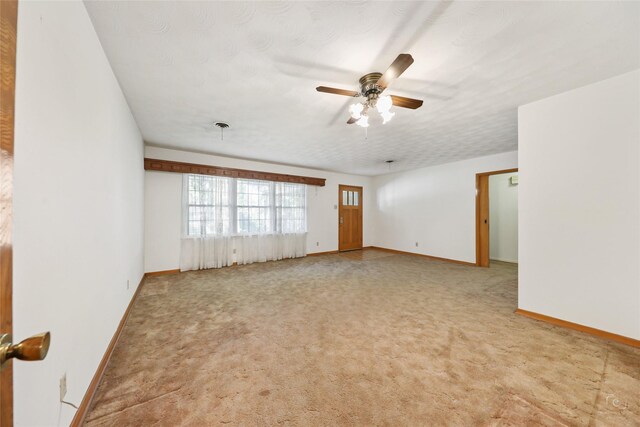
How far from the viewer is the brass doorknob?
464mm

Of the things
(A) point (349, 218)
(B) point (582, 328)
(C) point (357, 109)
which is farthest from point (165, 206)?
(B) point (582, 328)

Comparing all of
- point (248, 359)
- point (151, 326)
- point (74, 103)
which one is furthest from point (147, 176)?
point (248, 359)

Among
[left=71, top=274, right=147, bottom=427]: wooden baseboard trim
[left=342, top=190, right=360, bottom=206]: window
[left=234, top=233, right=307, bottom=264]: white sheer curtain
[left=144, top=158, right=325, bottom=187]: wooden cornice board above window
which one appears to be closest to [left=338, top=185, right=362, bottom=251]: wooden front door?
[left=342, top=190, right=360, bottom=206]: window

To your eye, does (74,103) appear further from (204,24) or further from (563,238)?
(563,238)

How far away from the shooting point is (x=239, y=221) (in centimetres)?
500

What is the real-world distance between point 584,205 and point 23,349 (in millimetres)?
3653

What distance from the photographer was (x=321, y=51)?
1731 millimetres

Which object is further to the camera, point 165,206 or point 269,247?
point 269,247

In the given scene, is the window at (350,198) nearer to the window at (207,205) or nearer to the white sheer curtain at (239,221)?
the white sheer curtain at (239,221)

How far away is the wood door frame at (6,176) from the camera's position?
0.49m

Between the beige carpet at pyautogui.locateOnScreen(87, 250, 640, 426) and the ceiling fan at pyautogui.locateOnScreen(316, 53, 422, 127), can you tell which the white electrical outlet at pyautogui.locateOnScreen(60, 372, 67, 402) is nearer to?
the beige carpet at pyautogui.locateOnScreen(87, 250, 640, 426)

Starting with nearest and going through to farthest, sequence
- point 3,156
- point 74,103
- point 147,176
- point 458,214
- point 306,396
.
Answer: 1. point 3,156
2. point 74,103
3. point 306,396
4. point 147,176
5. point 458,214

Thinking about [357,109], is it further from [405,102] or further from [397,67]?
[397,67]

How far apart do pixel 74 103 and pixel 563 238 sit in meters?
4.04
